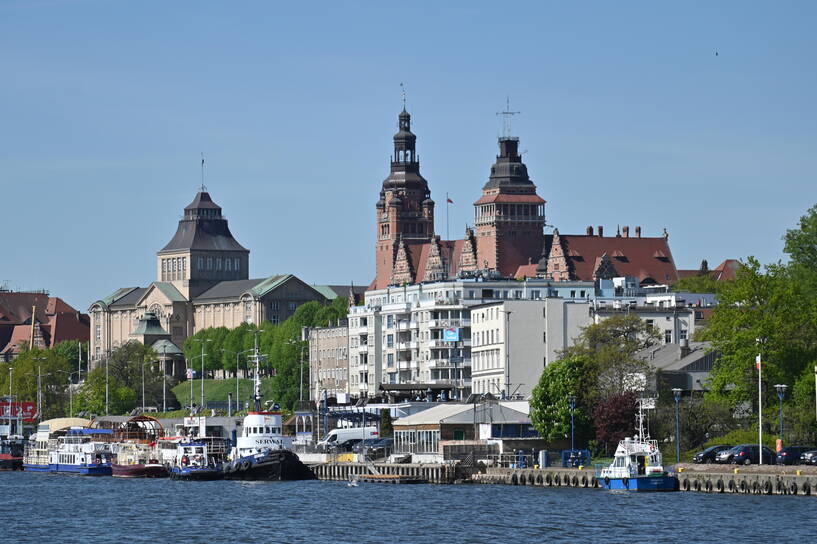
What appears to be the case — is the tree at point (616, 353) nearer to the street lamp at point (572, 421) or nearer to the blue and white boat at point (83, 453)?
the street lamp at point (572, 421)

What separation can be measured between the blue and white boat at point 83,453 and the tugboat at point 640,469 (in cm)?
6576

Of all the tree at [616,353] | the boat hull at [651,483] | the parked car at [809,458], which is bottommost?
the boat hull at [651,483]

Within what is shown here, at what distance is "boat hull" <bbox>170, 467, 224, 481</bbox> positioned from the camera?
14412 cm

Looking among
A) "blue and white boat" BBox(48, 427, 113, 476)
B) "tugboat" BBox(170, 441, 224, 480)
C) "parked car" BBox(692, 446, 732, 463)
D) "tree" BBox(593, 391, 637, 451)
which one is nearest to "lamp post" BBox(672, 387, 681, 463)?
"parked car" BBox(692, 446, 732, 463)

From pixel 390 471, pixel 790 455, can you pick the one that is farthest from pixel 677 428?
pixel 390 471

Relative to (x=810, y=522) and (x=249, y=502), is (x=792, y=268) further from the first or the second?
(x=810, y=522)

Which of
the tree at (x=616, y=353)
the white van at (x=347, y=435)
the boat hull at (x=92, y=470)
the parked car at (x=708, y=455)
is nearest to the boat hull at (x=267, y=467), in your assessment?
the tree at (x=616, y=353)

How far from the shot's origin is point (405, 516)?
105 m

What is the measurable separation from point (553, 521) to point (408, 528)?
722cm

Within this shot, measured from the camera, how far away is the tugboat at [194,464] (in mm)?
145250

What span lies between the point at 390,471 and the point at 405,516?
1451 inches

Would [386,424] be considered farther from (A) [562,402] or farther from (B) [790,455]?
(B) [790,455]

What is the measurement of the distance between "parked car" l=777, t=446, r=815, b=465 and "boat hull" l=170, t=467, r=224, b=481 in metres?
44.2

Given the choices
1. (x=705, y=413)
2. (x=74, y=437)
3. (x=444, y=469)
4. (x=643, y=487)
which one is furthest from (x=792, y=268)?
(x=74, y=437)
